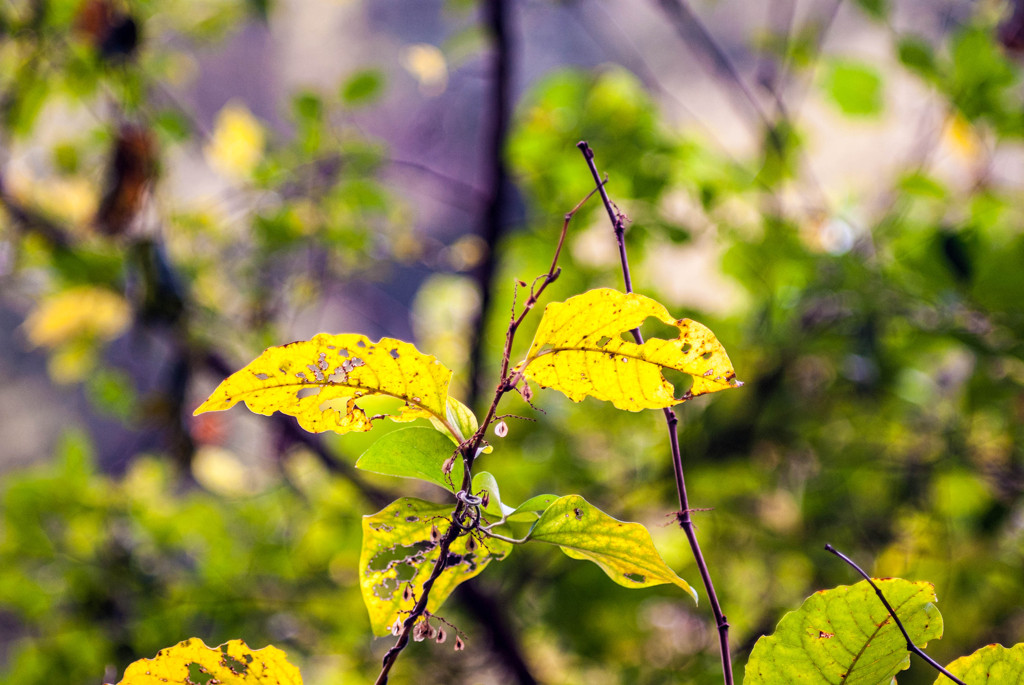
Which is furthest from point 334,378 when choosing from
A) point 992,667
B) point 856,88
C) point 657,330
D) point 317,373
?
point 856,88

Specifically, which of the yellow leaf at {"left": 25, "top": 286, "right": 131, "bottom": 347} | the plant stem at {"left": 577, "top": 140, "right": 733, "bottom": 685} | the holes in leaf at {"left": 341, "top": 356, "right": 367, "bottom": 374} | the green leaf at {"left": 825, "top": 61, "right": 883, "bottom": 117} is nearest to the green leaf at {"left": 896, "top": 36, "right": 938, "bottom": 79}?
the green leaf at {"left": 825, "top": 61, "right": 883, "bottom": 117}

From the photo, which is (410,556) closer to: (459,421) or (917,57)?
(459,421)

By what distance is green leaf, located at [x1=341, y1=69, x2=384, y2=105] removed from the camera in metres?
0.81

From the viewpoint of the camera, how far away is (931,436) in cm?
91

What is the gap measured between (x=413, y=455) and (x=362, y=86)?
696 mm

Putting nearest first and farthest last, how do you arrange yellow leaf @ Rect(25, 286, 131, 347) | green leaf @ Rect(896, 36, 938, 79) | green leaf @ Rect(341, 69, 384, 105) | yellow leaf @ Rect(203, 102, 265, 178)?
green leaf @ Rect(896, 36, 938, 79) → green leaf @ Rect(341, 69, 384, 105) → yellow leaf @ Rect(25, 286, 131, 347) → yellow leaf @ Rect(203, 102, 265, 178)

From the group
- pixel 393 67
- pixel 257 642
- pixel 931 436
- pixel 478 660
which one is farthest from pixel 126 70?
→ pixel 393 67

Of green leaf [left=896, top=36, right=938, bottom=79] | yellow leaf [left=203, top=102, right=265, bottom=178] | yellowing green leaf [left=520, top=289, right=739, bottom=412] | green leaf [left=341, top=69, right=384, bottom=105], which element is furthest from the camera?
yellow leaf [left=203, top=102, right=265, bottom=178]

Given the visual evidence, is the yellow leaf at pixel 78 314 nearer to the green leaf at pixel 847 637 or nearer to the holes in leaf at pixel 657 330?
the holes in leaf at pixel 657 330

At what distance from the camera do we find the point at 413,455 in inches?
8.8

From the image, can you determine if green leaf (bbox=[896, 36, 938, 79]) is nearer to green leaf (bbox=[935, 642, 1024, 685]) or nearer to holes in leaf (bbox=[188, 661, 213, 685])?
green leaf (bbox=[935, 642, 1024, 685])

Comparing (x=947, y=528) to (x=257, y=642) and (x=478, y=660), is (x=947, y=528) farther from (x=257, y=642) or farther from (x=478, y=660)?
(x=257, y=642)

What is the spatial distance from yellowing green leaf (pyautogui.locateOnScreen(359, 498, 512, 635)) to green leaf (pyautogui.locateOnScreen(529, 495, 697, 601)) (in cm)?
2

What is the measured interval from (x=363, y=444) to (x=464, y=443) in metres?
0.62
